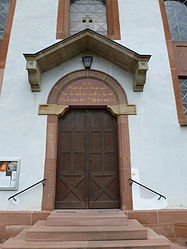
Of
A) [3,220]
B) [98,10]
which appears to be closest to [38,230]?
[3,220]

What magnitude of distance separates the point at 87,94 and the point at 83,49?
1495mm

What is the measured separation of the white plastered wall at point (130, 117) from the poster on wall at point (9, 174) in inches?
4.9

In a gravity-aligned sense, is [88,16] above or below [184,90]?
above

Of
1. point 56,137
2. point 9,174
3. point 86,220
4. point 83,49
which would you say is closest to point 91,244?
point 86,220

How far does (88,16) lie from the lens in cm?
791

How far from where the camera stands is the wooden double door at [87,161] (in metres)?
5.86

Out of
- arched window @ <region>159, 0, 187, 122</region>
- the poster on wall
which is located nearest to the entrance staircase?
the poster on wall

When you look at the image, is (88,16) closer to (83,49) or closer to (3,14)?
(83,49)

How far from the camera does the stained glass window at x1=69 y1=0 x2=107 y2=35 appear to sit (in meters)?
7.97

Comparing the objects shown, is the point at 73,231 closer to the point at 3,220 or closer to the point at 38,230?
the point at 38,230

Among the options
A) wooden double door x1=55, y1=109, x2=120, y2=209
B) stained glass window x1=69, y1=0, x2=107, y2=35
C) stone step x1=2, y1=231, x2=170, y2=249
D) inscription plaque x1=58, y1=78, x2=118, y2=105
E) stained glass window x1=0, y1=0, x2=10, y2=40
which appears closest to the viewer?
stone step x1=2, y1=231, x2=170, y2=249

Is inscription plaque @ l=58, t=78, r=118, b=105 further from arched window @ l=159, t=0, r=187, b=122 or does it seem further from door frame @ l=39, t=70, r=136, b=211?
arched window @ l=159, t=0, r=187, b=122

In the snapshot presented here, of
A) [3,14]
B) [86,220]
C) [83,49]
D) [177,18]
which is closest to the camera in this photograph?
[86,220]

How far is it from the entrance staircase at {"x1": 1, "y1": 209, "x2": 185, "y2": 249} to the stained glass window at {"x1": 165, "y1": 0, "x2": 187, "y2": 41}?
6.65 m
